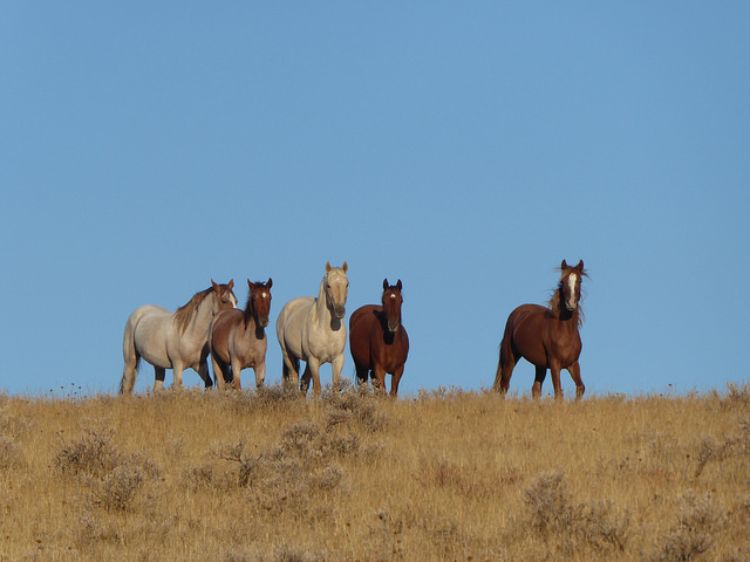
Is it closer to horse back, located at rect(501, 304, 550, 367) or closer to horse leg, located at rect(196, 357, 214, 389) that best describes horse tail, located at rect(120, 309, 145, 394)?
horse leg, located at rect(196, 357, 214, 389)

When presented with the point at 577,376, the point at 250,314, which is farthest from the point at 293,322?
the point at 577,376

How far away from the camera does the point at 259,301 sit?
19.3 metres

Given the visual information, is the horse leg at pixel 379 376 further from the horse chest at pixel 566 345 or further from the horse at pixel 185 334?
the horse at pixel 185 334

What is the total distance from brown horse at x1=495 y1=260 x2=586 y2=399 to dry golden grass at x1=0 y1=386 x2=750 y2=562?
1568mm

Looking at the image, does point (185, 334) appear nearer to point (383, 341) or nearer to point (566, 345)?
point (383, 341)

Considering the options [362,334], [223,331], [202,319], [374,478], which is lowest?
[374,478]

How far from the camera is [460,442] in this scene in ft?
48.3

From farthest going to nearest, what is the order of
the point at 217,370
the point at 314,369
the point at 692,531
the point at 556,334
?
the point at 217,370 < the point at 314,369 < the point at 556,334 < the point at 692,531

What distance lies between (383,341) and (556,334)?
274 cm

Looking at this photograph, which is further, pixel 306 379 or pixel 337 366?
pixel 306 379

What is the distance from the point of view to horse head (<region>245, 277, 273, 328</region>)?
63.0ft

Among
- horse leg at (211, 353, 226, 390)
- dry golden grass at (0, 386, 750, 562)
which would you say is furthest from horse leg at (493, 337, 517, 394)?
horse leg at (211, 353, 226, 390)

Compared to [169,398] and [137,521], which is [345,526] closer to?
[137,521]

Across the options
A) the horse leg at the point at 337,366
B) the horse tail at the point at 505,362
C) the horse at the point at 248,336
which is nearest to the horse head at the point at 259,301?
the horse at the point at 248,336
